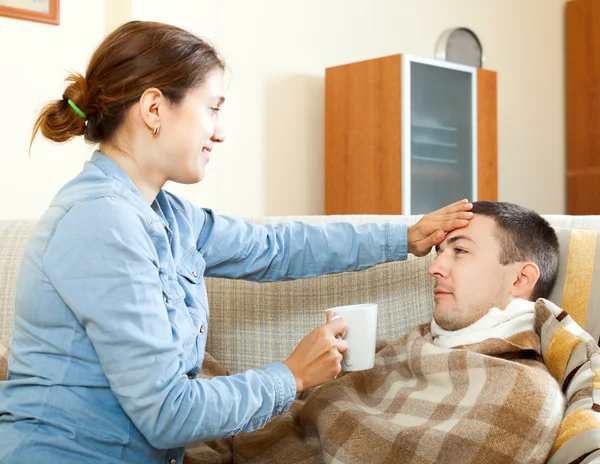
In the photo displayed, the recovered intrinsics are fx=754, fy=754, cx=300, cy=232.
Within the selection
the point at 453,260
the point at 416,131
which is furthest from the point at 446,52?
the point at 453,260

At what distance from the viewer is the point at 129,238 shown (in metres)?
1.07

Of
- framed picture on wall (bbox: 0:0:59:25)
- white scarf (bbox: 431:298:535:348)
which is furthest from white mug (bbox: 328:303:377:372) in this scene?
framed picture on wall (bbox: 0:0:59:25)

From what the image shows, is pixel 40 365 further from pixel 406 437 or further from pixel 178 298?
pixel 406 437

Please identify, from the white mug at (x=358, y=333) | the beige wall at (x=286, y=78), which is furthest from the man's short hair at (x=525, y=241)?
the beige wall at (x=286, y=78)

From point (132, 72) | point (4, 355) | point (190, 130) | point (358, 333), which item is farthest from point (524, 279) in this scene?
point (4, 355)

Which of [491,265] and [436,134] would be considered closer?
[491,265]

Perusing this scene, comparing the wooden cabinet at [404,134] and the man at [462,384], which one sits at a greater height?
the wooden cabinet at [404,134]

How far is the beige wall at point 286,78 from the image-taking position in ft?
10.8

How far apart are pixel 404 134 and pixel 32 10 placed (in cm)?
183

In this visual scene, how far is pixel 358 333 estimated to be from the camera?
1177 mm

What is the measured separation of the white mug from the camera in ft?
3.84

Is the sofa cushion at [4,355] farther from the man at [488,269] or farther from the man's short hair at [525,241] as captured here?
the man's short hair at [525,241]

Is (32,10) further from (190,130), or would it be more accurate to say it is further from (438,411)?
(438,411)

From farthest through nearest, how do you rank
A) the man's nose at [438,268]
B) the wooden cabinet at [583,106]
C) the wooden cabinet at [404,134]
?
the wooden cabinet at [583,106], the wooden cabinet at [404,134], the man's nose at [438,268]
